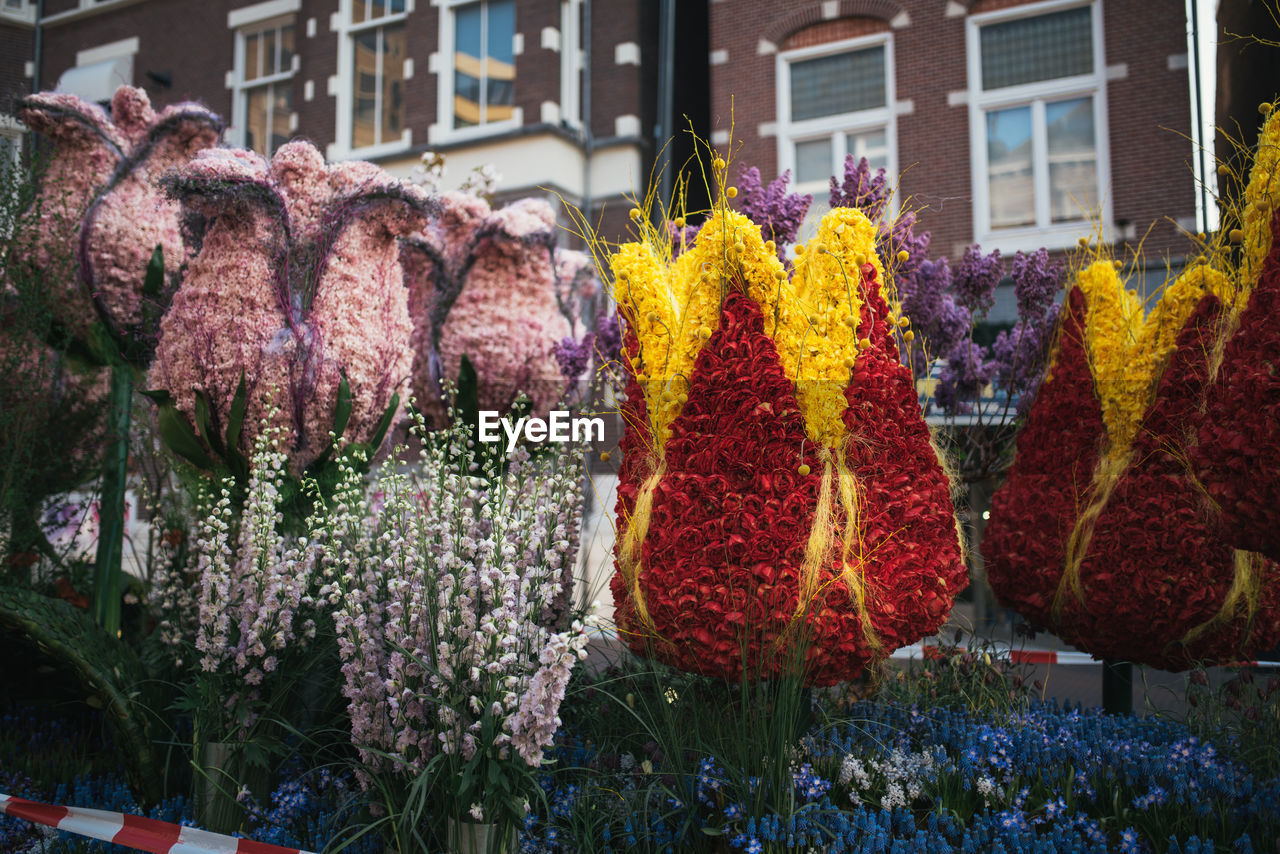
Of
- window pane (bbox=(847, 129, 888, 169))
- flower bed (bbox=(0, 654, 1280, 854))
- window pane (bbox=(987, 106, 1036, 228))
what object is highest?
window pane (bbox=(847, 129, 888, 169))

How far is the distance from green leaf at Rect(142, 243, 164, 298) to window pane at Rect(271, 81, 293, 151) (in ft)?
34.2

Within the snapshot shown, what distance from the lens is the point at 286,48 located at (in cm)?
1290

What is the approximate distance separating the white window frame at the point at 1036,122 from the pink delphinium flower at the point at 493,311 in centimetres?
595

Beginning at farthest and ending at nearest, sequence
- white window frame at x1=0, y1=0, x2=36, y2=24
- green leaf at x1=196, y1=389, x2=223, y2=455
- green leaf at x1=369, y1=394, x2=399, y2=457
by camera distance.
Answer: white window frame at x1=0, y1=0, x2=36, y2=24, green leaf at x1=369, y1=394, x2=399, y2=457, green leaf at x1=196, y1=389, x2=223, y2=455

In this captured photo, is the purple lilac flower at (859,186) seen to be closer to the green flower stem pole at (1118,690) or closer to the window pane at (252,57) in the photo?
the green flower stem pole at (1118,690)

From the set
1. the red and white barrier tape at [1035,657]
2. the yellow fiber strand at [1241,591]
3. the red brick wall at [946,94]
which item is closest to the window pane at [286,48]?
the red brick wall at [946,94]

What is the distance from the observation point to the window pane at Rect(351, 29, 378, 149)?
12.1 meters

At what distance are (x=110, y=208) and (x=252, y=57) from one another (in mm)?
11002

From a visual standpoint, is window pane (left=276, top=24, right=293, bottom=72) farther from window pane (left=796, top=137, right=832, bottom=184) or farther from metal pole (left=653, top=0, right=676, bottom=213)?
window pane (left=796, top=137, right=832, bottom=184)

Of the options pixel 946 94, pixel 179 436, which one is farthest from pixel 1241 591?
pixel 946 94

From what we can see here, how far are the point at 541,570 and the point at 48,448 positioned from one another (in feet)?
9.87

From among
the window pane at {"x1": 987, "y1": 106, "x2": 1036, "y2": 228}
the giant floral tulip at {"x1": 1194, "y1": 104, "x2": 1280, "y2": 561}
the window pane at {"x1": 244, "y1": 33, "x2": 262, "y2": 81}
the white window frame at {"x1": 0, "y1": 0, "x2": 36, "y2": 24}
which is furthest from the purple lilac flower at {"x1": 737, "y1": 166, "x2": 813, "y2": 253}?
the white window frame at {"x1": 0, "y1": 0, "x2": 36, "y2": 24}

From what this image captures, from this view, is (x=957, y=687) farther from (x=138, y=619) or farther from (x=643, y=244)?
(x=138, y=619)

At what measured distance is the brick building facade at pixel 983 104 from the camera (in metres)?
8.62
